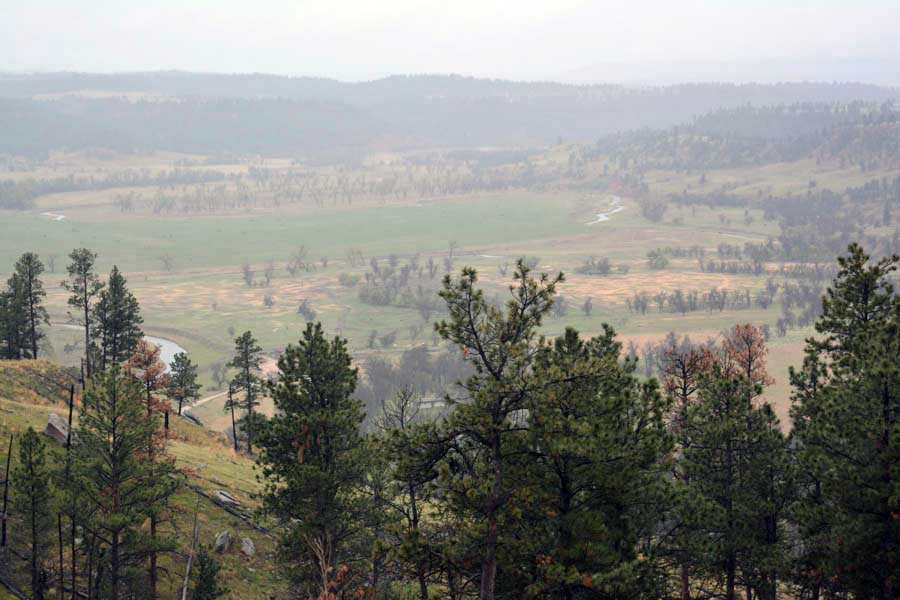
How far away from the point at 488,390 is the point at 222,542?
70.2 feet

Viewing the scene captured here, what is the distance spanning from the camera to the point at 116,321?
62156 mm

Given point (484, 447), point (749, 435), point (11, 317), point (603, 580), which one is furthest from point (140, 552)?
point (11, 317)

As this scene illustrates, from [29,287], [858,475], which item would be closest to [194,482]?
[29,287]

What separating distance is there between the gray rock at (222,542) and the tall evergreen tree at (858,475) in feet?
79.5

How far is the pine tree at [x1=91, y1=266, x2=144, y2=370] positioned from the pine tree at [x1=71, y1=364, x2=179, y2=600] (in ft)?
104

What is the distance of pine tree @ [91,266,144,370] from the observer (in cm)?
6153

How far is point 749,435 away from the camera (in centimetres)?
2989

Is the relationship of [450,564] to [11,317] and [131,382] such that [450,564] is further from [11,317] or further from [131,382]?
[11,317]

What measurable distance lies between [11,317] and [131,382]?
126 ft

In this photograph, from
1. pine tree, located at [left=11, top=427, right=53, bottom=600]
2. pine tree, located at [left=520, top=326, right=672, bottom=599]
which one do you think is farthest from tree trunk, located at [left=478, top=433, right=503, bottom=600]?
pine tree, located at [left=11, top=427, right=53, bottom=600]

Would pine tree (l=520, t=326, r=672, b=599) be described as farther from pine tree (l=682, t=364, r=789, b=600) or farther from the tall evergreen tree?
the tall evergreen tree

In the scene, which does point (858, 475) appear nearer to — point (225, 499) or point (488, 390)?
point (488, 390)

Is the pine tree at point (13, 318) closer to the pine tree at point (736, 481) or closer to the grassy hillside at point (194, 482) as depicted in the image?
the grassy hillside at point (194, 482)

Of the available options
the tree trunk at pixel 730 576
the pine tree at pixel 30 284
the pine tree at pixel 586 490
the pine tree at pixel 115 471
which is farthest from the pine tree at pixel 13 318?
the tree trunk at pixel 730 576
